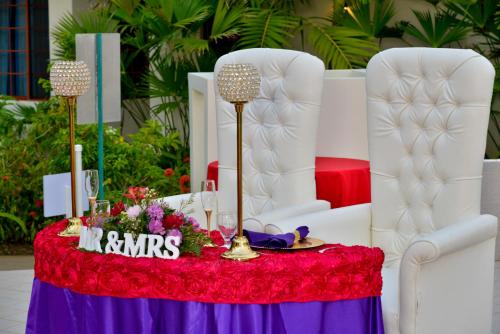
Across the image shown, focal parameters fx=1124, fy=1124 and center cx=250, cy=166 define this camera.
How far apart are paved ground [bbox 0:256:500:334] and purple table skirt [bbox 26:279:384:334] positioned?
224 centimetres

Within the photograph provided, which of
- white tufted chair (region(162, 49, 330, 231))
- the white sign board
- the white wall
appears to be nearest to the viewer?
the white sign board

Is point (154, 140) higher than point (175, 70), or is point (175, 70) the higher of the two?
point (175, 70)

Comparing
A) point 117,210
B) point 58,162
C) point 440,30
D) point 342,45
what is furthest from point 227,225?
point 440,30

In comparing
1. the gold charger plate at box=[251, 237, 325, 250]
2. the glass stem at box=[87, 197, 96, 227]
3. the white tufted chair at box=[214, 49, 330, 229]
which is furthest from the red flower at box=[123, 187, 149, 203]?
the white tufted chair at box=[214, 49, 330, 229]

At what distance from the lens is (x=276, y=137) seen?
625cm

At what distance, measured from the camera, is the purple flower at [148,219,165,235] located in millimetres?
4445

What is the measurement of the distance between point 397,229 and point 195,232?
164 cm

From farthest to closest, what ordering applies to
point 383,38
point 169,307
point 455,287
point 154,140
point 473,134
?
point 383,38, point 154,140, point 473,134, point 455,287, point 169,307

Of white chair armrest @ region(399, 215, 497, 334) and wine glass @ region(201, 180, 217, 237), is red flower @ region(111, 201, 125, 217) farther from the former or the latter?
white chair armrest @ region(399, 215, 497, 334)

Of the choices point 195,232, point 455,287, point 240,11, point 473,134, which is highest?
point 240,11

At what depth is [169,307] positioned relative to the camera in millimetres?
4449

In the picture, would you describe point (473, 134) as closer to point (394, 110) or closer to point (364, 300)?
point (394, 110)

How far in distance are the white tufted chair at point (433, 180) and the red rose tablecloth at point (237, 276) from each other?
51 centimetres

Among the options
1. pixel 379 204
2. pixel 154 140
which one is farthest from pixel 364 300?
pixel 154 140
